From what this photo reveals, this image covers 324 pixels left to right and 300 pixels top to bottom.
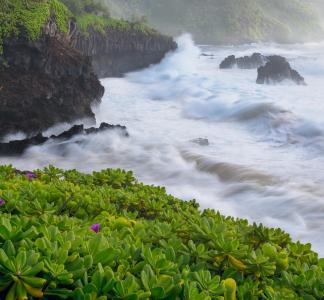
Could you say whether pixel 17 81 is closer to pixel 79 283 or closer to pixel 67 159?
pixel 67 159

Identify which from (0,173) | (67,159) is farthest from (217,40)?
(0,173)

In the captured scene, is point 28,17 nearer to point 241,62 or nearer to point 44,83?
point 44,83

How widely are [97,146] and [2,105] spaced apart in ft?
8.99

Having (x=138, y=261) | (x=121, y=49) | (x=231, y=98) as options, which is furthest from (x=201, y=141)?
(x=121, y=49)

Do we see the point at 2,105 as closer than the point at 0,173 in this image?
No

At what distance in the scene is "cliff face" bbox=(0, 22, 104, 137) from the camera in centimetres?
1234

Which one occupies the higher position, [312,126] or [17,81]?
[17,81]

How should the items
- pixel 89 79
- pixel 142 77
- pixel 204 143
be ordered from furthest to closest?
pixel 142 77, pixel 89 79, pixel 204 143

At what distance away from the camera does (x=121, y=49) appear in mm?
30047

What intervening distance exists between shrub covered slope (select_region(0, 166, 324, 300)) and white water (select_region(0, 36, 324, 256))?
15.5ft

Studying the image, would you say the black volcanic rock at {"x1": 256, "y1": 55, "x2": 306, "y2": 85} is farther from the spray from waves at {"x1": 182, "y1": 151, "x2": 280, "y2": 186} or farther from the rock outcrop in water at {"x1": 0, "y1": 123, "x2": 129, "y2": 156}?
the spray from waves at {"x1": 182, "y1": 151, "x2": 280, "y2": 186}

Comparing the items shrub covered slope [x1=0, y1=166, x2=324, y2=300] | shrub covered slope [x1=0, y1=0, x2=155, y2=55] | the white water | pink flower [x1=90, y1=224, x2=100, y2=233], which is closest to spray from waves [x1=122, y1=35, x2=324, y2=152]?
the white water

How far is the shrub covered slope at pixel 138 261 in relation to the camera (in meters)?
1.83

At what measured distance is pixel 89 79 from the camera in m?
16.0
